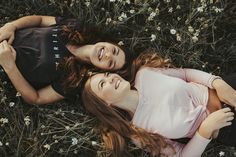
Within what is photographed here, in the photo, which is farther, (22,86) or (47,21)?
(47,21)

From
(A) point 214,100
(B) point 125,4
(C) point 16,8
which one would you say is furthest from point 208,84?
(C) point 16,8

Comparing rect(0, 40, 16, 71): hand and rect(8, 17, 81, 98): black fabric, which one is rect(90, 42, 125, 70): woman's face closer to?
rect(8, 17, 81, 98): black fabric

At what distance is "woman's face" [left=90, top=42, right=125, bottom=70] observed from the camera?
2.46 metres

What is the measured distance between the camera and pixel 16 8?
9.27ft

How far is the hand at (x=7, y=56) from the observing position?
2.43 meters

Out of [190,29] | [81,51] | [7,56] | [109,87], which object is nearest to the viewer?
[109,87]

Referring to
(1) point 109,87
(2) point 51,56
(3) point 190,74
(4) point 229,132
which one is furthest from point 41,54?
(4) point 229,132

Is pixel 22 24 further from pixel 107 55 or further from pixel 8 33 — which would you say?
pixel 107 55

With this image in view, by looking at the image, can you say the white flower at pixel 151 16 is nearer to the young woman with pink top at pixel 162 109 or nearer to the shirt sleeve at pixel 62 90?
the young woman with pink top at pixel 162 109

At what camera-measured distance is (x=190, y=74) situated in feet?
8.30

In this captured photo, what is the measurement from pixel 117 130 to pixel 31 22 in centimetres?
76

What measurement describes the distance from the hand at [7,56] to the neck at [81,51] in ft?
1.00

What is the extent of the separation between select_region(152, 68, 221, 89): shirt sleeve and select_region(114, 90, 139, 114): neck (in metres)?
0.22

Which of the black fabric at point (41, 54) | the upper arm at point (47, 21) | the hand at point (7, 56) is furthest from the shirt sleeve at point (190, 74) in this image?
the hand at point (7, 56)
